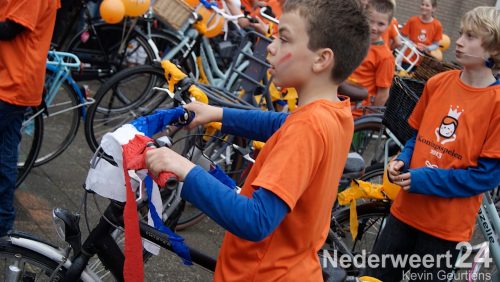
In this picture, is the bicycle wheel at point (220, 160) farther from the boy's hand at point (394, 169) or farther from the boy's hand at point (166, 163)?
the boy's hand at point (166, 163)

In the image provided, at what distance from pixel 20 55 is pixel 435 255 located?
7.98 feet

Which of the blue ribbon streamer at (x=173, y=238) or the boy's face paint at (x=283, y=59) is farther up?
the boy's face paint at (x=283, y=59)

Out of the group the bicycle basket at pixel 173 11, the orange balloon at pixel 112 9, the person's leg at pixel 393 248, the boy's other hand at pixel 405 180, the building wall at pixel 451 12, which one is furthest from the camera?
the building wall at pixel 451 12

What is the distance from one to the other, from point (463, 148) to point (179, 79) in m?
1.40

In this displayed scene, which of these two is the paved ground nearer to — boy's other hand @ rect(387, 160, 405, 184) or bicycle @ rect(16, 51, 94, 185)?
bicycle @ rect(16, 51, 94, 185)

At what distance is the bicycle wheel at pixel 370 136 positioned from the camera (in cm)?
480

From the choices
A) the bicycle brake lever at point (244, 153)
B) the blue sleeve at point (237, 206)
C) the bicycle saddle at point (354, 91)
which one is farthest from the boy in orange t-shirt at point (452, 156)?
the blue sleeve at point (237, 206)

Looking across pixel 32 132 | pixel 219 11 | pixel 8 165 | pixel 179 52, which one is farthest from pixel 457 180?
pixel 179 52

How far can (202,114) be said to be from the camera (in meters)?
2.20

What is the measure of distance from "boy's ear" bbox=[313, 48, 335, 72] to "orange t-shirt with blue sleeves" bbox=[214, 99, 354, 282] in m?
0.11

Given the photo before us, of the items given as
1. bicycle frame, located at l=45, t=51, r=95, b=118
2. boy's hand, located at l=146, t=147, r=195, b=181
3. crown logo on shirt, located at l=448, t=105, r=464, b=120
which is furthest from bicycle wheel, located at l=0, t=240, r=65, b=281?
bicycle frame, located at l=45, t=51, r=95, b=118

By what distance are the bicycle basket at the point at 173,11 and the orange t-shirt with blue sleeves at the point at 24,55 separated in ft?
8.06

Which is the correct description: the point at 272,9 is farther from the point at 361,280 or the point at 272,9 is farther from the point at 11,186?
the point at 361,280

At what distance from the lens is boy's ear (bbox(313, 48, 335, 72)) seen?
1778mm
